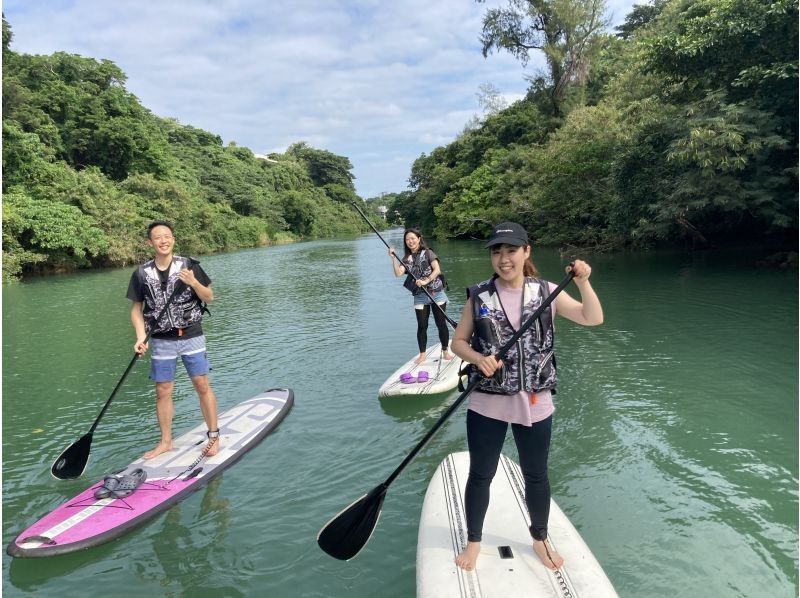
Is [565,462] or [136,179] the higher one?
[136,179]

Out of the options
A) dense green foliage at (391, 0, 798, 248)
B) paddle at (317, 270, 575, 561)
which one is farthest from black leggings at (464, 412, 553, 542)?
dense green foliage at (391, 0, 798, 248)

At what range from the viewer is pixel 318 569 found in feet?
10.5

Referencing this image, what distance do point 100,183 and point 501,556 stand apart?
110ft

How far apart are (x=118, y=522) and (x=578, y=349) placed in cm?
643

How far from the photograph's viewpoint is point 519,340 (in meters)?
2.56

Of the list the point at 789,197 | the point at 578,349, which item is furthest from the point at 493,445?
the point at 789,197

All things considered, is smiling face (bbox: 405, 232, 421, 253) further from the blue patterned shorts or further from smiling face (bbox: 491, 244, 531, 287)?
smiling face (bbox: 491, 244, 531, 287)

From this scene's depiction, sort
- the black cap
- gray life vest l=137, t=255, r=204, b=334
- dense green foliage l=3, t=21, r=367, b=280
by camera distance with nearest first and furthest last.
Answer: the black cap, gray life vest l=137, t=255, r=204, b=334, dense green foliage l=3, t=21, r=367, b=280

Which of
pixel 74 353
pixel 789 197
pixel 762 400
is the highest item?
pixel 789 197

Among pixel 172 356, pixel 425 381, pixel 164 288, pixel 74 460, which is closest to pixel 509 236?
pixel 164 288

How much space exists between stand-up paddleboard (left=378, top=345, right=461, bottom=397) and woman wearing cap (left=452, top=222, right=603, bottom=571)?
3369 millimetres

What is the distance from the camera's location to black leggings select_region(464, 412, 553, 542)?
262cm

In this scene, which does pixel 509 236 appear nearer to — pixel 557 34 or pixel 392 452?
pixel 392 452

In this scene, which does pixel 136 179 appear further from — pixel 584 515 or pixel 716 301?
pixel 584 515
